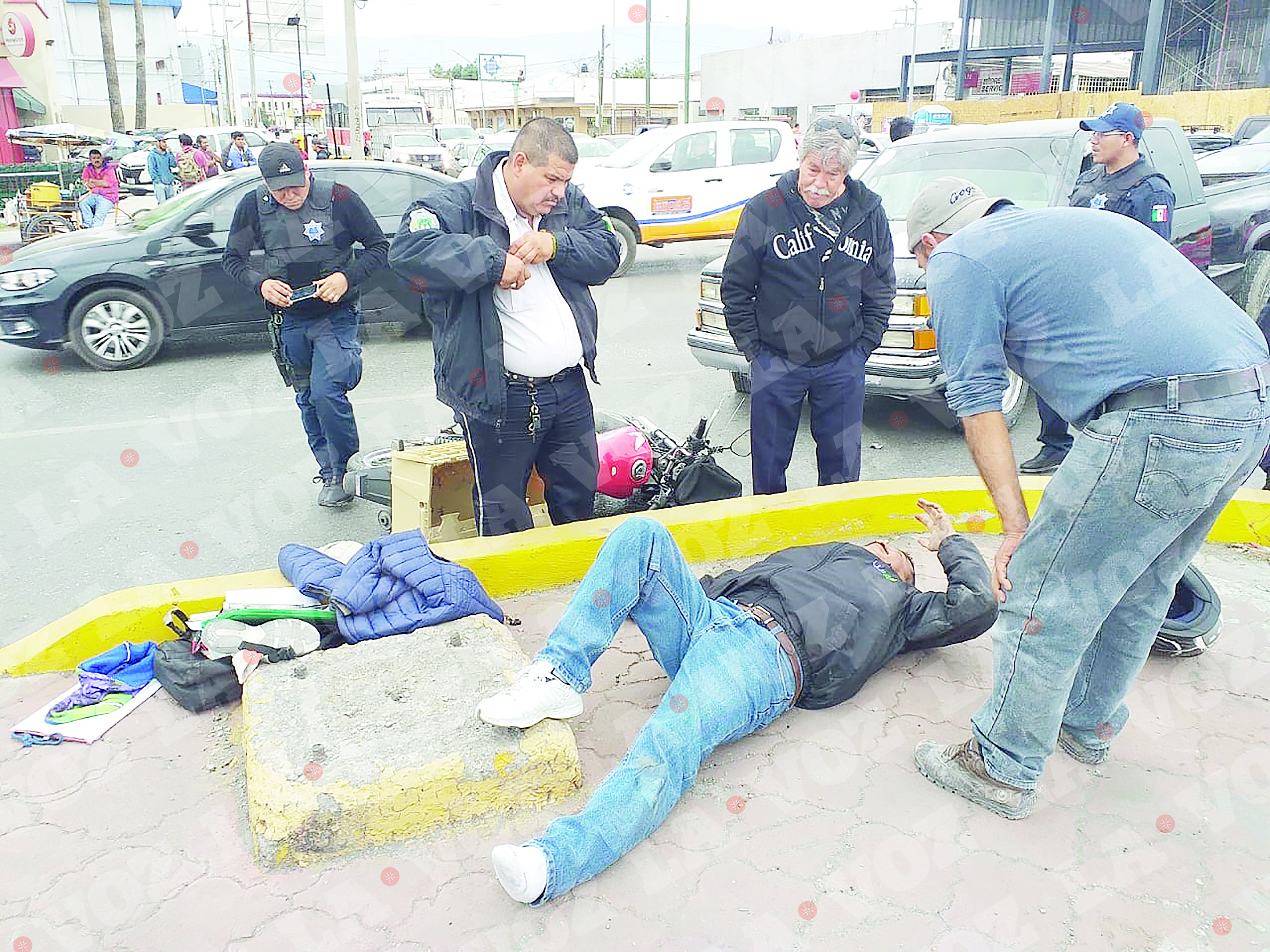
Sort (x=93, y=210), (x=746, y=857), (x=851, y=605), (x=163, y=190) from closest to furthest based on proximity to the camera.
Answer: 1. (x=746, y=857)
2. (x=851, y=605)
3. (x=93, y=210)
4. (x=163, y=190)

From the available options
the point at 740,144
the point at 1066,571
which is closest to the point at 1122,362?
the point at 1066,571

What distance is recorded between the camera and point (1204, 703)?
10.3 feet

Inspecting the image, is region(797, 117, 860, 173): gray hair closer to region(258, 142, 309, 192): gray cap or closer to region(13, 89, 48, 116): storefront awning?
region(258, 142, 309, 192): gray cap

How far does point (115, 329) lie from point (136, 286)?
1.28 feet

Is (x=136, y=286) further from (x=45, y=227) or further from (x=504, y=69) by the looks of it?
(x=504, y=69)

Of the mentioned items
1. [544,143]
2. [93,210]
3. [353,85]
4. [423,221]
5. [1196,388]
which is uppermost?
[353,85]

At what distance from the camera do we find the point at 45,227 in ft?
47.9

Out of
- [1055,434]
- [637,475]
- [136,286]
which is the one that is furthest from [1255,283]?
[136,286]

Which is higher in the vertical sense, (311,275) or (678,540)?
(311,275)

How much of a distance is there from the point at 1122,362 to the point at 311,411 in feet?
13.6

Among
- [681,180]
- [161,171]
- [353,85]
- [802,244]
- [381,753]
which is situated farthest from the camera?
[353,85]

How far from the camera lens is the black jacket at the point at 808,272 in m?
4.01

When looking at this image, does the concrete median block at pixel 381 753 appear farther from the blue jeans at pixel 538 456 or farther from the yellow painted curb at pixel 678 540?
the blue jeans at pixel 538 456

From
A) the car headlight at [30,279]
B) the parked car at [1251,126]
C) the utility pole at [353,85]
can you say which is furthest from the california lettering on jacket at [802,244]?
the parked car at [1251,126]
